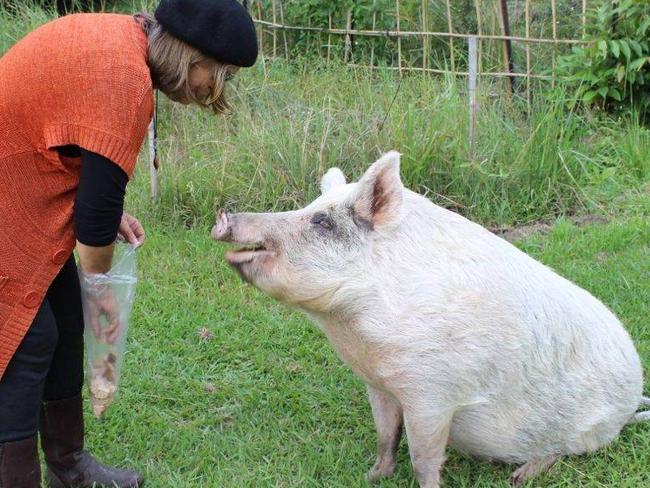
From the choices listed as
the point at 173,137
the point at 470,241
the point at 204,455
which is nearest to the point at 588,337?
the point at 470,241

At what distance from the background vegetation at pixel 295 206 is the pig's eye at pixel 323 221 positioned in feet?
3.51

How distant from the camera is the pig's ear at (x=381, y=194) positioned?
9.60 feet

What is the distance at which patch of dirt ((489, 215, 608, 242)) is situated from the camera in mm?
5887

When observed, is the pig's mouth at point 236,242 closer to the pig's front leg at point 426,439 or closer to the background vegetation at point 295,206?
the pig's front leg at point 426,439

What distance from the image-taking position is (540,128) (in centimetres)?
642

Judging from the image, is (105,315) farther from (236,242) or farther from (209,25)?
(209,25)

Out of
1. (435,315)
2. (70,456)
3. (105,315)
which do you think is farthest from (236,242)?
(70,456)

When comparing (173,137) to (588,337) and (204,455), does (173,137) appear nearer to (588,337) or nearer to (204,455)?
(204,455)

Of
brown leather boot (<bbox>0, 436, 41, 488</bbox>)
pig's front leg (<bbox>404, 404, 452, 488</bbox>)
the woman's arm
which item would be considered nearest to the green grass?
pig's front leg (<bbox>404, 404, 452, 488</bbox>)

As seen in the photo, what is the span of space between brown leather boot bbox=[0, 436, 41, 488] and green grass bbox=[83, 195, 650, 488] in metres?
0.66

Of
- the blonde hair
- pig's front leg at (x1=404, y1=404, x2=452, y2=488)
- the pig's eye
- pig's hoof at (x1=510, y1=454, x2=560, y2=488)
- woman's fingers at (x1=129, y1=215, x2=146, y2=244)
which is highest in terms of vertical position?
the blonde hair

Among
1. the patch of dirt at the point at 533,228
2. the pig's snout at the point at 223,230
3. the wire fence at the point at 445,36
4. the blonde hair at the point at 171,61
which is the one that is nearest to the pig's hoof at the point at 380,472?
the pig's snout at the point at 223,230

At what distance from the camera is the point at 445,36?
7.91m

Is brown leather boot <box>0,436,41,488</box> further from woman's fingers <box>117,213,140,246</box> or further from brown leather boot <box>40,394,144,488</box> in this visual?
woman's fingers <box>117,213,140,246</box>
